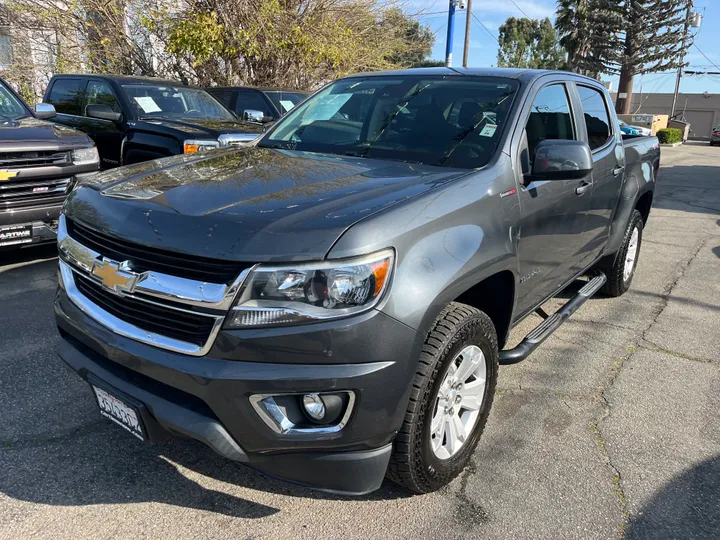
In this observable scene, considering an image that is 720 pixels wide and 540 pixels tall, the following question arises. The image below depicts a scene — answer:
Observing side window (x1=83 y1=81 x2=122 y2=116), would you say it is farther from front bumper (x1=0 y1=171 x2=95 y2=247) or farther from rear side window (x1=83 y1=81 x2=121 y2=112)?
front bumper (x1=0 y1=171 x2=95 y2=247)

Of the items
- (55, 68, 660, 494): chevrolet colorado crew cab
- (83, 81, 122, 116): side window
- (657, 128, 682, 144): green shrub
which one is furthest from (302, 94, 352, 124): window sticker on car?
(657, 128, 682, 144): green shrub

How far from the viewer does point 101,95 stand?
25.1ft

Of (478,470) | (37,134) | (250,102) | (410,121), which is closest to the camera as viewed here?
(478,470)

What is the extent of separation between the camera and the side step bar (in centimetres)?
304

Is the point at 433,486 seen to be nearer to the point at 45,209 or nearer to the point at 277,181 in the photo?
the point at 277,181

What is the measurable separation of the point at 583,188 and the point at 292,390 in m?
2.49

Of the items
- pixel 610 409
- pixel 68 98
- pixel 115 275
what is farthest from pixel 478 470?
pixel 68 98

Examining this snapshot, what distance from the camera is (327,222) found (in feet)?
6.70

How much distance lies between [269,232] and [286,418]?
654 millimetres

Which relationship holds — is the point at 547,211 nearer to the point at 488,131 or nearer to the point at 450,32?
the point at 488,131

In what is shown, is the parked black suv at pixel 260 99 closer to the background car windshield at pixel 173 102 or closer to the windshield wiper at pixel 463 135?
the background car windshield at pixel 173 102

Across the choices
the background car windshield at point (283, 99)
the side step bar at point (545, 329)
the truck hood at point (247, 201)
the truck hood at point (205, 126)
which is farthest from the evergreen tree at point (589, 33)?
the truck hood at point (247, 201)

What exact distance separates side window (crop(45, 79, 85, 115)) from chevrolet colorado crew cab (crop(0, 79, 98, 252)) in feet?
7.98

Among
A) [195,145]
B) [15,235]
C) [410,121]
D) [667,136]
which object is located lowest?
[667,136]
